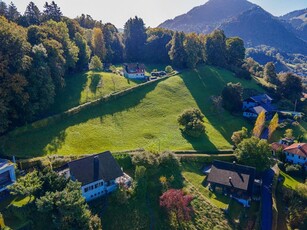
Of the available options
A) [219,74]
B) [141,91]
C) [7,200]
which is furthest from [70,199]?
[219,74]

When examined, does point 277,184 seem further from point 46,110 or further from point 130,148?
point 46,110

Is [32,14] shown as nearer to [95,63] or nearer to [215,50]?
[95,63]

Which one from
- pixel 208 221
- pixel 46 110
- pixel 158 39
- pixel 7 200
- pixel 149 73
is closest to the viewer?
pixel 7 200

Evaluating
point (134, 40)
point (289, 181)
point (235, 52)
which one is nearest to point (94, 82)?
point (134, 40)

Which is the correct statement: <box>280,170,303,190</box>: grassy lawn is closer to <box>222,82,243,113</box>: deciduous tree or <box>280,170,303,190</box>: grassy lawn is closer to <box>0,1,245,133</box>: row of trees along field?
<box>222,82,243,113</box>: deciduous tree

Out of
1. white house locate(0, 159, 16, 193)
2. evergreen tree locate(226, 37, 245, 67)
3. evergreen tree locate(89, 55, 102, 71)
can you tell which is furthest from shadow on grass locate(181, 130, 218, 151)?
evergreen tree locate(226, 37, 245, 67)
